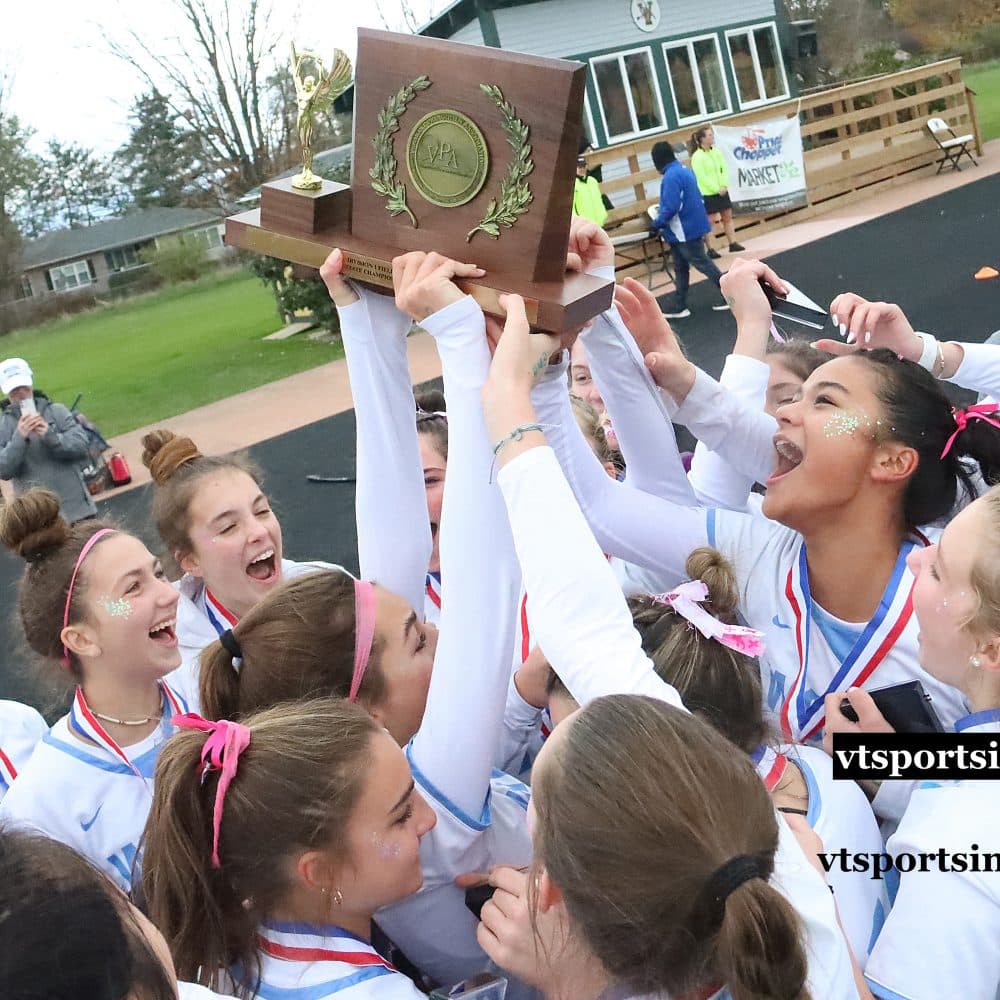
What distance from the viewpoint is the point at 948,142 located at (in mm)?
19594

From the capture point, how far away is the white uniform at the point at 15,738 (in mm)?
2840

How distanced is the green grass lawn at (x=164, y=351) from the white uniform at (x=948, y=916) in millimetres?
13891

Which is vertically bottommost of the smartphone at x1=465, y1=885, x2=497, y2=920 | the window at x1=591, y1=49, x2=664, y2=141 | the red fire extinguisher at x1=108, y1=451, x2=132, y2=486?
the red fire extinguisher at x1=108, y1=451, x2=132, y2=486

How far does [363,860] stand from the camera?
163 cm

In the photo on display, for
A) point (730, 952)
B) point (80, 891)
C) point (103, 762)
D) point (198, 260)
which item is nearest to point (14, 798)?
point (103, 762)

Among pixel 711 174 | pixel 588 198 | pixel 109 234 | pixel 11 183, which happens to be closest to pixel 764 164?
pixel 711 174

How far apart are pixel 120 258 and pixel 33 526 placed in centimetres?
5839

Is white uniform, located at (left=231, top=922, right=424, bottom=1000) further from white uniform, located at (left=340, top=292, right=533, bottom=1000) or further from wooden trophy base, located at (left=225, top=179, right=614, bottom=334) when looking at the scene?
wooden trophy base, located at (left=225, top=179, right=614, bottom=334)

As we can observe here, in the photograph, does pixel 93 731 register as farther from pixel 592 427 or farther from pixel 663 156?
pixel 663 156

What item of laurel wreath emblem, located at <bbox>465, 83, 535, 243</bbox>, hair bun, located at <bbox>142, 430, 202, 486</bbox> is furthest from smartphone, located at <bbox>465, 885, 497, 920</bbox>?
hair bun, located at <bbox>142, 430, 202, 486</bbox>

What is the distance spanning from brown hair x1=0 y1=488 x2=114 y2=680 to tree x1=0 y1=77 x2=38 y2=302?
34826 millimetres

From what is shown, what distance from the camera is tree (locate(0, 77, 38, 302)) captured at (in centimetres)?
3288

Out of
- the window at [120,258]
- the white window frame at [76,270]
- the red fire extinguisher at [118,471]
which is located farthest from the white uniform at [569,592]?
the window at [120,258]

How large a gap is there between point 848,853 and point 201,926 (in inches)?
41.0
